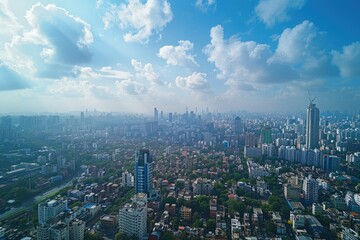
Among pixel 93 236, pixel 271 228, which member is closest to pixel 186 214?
pixel 271 228

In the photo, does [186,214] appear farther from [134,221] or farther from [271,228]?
[271,228]

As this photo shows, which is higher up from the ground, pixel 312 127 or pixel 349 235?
pixel 312 127

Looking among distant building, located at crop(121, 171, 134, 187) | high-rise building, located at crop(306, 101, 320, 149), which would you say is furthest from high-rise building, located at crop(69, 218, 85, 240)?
high-rise building, located at crop(306, 101, 320, 149)

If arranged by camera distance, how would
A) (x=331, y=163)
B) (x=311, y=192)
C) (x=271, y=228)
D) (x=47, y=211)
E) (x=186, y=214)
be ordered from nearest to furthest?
(x=271, y=228) < (x=47, y=211) < (x=186, y=214) < (x=311, y=192) < (x=331, y=163)

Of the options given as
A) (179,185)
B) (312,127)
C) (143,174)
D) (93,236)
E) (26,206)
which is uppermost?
(312,127)

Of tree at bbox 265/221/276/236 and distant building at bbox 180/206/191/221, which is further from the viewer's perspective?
distant building at bbox 180/206/191/221

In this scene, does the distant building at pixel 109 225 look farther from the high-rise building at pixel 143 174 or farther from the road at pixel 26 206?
the road at pixel 26 206

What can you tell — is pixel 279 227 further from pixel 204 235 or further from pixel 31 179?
pixel 31 179

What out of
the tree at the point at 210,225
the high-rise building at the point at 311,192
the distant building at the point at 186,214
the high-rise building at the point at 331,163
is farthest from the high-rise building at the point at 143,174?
the high-rise building at the point at 331,163

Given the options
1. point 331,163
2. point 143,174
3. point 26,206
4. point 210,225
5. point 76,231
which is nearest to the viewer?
point 76,231

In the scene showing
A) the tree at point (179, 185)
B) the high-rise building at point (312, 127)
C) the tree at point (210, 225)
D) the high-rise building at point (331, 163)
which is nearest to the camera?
the tree at point (210, 225)

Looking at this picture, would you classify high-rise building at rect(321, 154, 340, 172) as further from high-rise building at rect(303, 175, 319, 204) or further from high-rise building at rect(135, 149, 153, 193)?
high-rise building at rect(135, 149, 153, 193)

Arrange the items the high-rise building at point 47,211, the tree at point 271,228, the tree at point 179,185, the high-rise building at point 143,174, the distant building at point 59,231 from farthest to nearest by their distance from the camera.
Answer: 1. the tree at point 179,185
2. the high-rise building at point 143,174
3. the high-rise building at point 47,211
4. the tree at point 271,228
5. the distant building at point 59,231

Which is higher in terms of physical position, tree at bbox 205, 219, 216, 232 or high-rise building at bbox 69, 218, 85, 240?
high-rise building at bbox 69, 218, 85, 240
